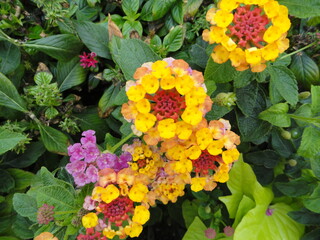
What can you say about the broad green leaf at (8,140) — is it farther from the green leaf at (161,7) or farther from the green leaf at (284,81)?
the green leaf at (284,81)

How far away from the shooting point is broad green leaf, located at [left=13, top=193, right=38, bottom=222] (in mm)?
818

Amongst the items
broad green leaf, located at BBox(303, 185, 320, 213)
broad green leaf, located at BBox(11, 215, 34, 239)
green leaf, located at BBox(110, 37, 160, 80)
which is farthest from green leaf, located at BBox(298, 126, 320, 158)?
broad green leaf, located at BBox(11, 215, 34, 239)

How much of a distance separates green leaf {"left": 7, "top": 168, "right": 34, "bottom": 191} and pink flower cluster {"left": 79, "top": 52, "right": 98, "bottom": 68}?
38cm

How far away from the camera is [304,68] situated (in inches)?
39.3

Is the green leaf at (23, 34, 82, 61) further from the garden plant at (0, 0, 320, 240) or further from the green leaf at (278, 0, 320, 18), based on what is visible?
the green leaf at (278, 0, 320, 18)

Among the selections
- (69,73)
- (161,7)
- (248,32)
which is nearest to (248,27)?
(248,32)

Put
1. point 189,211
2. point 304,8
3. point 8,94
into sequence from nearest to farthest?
1. point 304,8
2. point 8,94
3. point 189,211

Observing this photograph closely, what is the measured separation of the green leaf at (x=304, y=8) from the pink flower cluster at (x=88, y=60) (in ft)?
1.66

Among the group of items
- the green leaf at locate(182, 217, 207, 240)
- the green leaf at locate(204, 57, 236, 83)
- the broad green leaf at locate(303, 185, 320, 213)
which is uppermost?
the green leaf at locate(204, 57, 236, 83)

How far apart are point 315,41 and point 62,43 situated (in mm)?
686

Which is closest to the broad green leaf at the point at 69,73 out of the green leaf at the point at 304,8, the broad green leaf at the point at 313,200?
the green leaf at the point at 304,8

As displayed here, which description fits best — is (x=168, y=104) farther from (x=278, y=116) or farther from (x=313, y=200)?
(x=313, y=200)

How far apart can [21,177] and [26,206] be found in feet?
0.91

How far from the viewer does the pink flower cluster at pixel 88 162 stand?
0.78 metres
